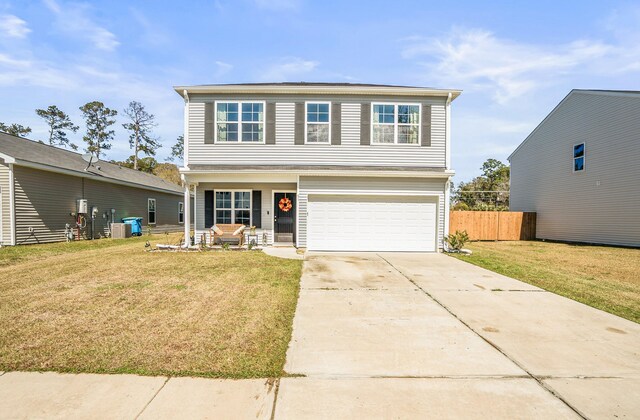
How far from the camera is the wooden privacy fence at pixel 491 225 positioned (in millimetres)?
18672

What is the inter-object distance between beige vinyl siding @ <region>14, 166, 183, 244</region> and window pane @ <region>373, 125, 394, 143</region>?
14.1 metres

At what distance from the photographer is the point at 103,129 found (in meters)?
44.0

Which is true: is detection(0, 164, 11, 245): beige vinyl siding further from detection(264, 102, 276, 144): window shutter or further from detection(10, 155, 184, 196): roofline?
detection(264, 102, 276, 144): window shutter

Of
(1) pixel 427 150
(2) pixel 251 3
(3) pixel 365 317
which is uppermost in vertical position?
(2) pixel 251 3

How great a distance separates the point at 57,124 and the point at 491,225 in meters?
53.7

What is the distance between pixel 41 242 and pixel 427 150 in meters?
16.5

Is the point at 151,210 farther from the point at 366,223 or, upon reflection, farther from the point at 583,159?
the point at 583,159

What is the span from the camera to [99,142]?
43.9 m

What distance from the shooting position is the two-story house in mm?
12039

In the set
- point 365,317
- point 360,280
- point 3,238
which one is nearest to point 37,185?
point 3,238

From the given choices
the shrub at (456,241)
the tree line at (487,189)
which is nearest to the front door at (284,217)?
the shrub at (456,241)

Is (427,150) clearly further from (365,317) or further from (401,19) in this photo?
(365,317)

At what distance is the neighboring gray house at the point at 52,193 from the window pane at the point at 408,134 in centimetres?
1462

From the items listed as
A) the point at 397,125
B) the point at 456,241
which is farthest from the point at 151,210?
the point at 456,241
